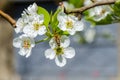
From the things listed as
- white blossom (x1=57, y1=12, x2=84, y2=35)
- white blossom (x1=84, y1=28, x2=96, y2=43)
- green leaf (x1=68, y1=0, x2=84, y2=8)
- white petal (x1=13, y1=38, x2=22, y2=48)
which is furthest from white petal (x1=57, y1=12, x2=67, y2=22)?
white blossom (x1=84, y1=28, x2=96, y2=43)

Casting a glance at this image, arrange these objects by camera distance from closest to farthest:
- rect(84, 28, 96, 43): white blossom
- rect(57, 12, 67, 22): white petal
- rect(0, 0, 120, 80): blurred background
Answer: rect(57, 12, 67, 22): white petal
rect(84, 28, 96, 43): white blossom
rect(0, 0, 120, 80): blurred background

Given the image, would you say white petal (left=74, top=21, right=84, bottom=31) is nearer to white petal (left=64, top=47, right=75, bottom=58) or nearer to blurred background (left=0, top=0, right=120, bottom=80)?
white petal (left=64, top=47, right=75, bottom=58)

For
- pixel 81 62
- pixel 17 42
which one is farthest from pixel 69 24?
pixel 81 62

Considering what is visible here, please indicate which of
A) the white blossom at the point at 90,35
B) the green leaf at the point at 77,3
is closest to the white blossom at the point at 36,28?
the green leaf at the point at 77,3

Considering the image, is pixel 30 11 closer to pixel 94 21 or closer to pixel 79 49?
pixel 94 21

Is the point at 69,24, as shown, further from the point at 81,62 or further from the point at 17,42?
the point at 81,62

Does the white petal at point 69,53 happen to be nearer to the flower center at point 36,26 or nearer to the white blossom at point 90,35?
the flower center at point 36,26
